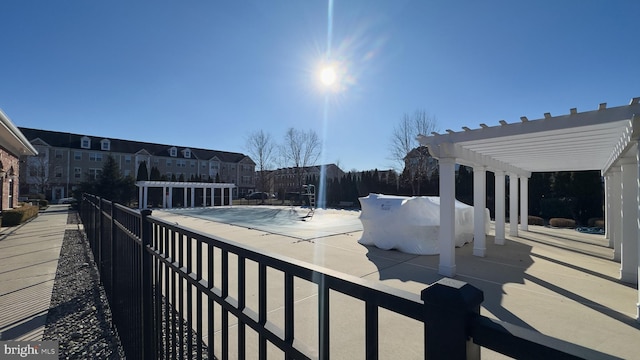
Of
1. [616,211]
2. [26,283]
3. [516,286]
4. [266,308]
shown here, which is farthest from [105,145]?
[616,211]

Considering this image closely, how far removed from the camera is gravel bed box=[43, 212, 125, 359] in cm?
327

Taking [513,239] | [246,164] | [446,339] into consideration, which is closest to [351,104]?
[513,239]

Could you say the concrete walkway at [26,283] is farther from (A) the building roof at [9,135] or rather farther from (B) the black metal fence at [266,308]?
(A) the building roof at [9,135]

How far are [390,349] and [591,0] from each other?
8135 mm

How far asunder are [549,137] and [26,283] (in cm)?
967

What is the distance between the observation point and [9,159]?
1283cm

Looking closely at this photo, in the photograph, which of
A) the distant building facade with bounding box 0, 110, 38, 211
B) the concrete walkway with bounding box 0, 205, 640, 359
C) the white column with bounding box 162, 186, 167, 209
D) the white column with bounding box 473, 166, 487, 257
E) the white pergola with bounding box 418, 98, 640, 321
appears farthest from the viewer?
the white column with bounding box 162, 186, 167, 209

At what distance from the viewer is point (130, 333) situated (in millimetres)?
3000

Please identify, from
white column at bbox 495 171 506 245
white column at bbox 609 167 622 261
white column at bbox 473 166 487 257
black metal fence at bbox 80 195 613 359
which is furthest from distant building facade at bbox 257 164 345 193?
black metal fence at bbox 80 195 613 359

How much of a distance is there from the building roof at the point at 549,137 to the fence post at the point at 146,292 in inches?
208

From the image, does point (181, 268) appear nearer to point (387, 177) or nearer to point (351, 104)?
point (351, 104)

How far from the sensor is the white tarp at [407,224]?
7.80 m

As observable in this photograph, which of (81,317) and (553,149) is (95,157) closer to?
(81,317)

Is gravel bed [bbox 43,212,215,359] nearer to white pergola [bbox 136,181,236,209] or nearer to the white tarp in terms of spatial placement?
the white tarp
